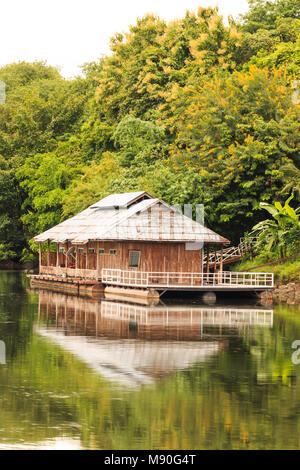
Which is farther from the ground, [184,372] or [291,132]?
[291,132]

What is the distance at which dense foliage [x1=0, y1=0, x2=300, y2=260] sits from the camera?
4716 centimetres

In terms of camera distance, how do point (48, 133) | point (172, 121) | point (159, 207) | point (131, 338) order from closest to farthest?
point (131, 338), point (159, 207), point (172, 121), point (48, 133)

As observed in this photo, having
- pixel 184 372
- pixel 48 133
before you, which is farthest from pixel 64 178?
pixel 184 372

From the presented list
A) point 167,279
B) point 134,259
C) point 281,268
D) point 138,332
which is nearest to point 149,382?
point 138,332

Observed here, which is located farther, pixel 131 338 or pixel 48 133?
pixel 48 133

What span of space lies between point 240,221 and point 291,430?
36.6 metres

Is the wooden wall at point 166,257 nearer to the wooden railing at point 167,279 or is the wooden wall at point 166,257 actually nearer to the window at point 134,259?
the window at point 134,259

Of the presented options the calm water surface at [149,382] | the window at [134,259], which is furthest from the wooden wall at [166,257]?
the calm water surface at [149,382]

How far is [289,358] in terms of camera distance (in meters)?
21.3

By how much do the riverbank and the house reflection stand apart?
17.9 feet

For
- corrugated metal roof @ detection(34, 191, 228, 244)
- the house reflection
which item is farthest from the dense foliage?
the house reflection

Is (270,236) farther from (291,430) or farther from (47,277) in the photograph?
(291,430)

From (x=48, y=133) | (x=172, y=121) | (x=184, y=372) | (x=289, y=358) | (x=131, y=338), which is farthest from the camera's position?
(x=48, y=133)

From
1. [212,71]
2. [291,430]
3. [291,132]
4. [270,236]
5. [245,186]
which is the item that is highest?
[212,71]
